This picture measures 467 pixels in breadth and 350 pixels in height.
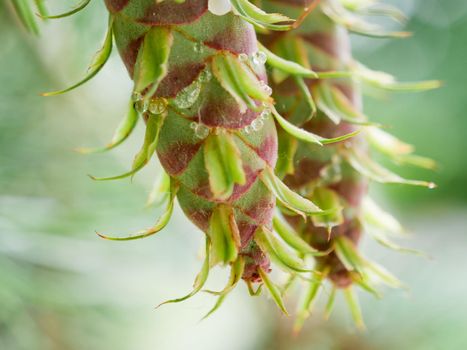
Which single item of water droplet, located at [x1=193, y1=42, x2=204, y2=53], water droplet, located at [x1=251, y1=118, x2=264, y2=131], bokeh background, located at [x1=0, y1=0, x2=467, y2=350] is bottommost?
bokeh background, located at [x1=0, y1=0, x2=467, y2=350]

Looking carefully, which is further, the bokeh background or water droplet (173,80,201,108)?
the bokeh background

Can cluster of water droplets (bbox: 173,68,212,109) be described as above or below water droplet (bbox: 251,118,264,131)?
above

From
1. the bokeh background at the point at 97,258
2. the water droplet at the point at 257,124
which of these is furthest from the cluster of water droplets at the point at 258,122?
the bokeh background at the point at 97,258

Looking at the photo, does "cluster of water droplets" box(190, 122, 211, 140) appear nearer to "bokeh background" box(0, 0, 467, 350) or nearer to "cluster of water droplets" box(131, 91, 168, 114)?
"cluster of water droplets" box(131, 91, 168, 114)

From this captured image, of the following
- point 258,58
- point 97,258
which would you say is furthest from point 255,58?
point 97,258

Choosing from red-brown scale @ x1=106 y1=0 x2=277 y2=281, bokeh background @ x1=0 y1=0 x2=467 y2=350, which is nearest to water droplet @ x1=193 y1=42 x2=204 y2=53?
red-brown scale @ x1=106 y1=0 x2=277 y2=281

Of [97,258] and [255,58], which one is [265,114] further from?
[97,258]

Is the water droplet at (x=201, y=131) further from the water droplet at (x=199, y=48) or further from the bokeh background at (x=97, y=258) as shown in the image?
the bokeh background at (x=97, y=258)
